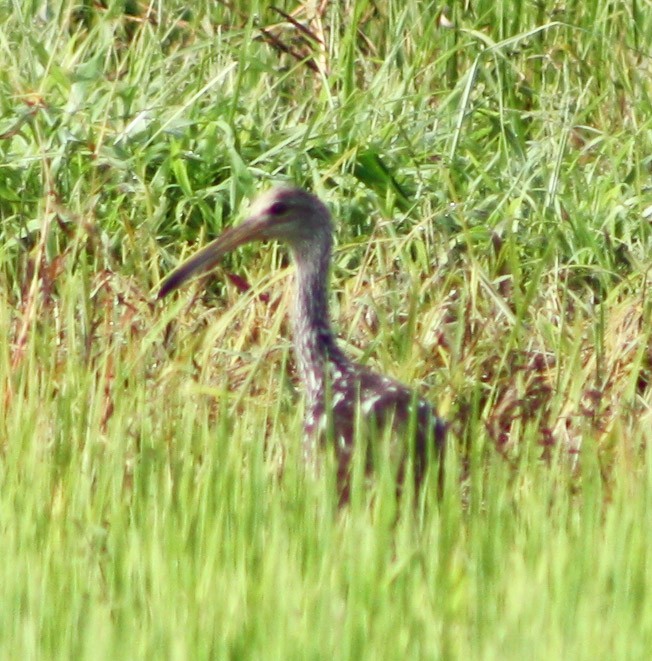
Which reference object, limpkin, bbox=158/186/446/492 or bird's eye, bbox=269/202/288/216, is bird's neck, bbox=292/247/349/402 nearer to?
limpkin, bbox=158/186/446/492

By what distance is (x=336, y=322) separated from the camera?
586 cm

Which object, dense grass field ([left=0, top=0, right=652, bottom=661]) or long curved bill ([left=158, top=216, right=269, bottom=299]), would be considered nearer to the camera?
dense grass field ([left=0, top=0, right=652, bottom=661])

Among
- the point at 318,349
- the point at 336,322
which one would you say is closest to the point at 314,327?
the point at 318,349

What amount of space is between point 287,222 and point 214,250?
0.88 ft

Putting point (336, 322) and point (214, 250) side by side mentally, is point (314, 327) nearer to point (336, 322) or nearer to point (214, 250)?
point (214, 250)

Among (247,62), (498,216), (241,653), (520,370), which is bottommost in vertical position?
(241,653)

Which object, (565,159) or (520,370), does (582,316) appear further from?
(565,159)

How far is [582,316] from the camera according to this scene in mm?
5805

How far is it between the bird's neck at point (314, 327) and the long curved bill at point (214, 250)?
17 cm

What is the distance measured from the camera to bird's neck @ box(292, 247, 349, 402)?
201 inches

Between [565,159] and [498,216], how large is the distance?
61cm

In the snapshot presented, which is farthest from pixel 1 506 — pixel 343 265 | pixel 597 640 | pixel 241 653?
pixel 343 265

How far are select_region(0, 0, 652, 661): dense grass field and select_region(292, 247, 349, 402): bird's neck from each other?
0.08 meters

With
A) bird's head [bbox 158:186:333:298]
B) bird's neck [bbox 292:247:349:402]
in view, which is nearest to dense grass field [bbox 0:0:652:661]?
bird's neck [bbox 292:247:349:402]
